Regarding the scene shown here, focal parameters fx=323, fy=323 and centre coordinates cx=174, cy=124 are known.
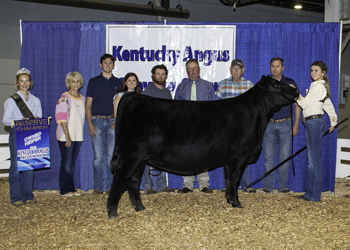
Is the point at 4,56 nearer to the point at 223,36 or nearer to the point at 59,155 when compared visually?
the point at 59,155

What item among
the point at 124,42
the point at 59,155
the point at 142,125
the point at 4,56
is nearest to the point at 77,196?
the point at 59,155

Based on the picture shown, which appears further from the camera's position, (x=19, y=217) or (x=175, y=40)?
(x=175, y=40)

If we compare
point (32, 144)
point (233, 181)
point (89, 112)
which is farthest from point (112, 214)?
point (89, 112)

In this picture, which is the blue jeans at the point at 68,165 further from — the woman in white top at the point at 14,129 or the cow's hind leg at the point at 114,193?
the cow's hind leg at the point at 114,193

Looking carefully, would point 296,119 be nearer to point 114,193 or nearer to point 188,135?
point 188,135

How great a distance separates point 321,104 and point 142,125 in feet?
8.68

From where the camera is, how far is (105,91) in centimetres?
514

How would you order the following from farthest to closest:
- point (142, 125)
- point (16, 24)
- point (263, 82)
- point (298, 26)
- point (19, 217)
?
point (16, 24) < point (298, 26) < point (263, 82) < point (19, 217) < point (142, 125)

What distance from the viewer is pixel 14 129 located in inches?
180

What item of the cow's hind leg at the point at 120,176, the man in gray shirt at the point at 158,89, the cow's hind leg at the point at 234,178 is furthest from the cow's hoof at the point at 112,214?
the cow's hind leg at the point at 234,178

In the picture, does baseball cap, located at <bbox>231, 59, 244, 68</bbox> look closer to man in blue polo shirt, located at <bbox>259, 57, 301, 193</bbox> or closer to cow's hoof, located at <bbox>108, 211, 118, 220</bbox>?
man in blue polo shirt, located at <bbox>259, 57, 301, 193</bbox>

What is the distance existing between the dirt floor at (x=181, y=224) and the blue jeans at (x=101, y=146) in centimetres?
35

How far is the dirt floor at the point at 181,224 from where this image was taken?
10.3ft

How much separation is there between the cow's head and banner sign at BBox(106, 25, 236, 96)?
1.28 m
